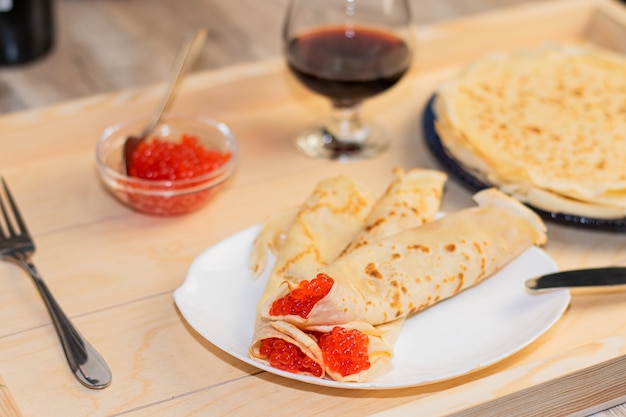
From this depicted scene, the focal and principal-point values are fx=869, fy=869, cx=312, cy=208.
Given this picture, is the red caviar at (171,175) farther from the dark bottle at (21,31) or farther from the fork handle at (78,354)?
the dark bottle at (21,31)

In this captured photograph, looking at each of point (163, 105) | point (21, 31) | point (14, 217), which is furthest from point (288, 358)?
point (21, 31)

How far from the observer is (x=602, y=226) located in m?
Result: 1.43

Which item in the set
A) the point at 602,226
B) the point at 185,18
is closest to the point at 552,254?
the point at 602,226

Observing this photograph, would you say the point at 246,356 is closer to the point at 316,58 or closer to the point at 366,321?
the point at 366,321

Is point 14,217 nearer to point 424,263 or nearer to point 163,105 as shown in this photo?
point 163,105

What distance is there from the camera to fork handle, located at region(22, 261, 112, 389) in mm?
1151

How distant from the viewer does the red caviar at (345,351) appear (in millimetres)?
1094

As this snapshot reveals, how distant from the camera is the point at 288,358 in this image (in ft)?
3.65

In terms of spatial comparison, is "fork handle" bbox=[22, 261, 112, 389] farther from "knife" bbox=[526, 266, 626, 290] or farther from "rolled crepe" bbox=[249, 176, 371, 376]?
"knife" bbox=[526, 266, 626, 290]

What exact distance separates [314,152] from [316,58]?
7.5 inches

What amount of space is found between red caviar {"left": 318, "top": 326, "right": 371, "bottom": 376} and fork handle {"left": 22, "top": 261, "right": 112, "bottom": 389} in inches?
11.7

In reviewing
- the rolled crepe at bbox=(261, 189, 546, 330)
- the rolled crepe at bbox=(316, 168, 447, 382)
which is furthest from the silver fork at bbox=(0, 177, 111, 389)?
the rolled crepe at bbox=(316, 168, 447, 382)

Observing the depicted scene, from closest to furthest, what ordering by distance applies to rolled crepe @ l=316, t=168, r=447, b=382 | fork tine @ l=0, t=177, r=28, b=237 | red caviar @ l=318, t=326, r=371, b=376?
red caviar @ l=318, t=326, r=371, b=376 → rolled crepe @ l=316, t=168, r=447, b=382 → fork tine @ l=0, t=177, r=28, b=237

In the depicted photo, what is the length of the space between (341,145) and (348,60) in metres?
0.18
